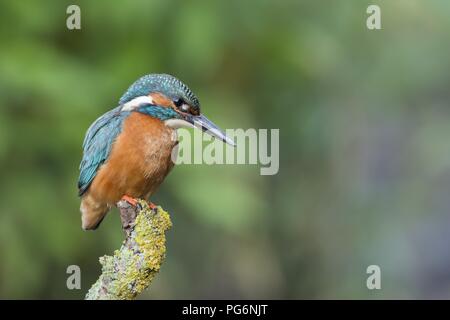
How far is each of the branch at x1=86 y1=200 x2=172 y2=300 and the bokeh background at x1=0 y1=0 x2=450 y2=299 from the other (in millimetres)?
3292

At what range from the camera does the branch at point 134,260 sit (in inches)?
133

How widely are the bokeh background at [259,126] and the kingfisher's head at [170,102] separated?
2.69m

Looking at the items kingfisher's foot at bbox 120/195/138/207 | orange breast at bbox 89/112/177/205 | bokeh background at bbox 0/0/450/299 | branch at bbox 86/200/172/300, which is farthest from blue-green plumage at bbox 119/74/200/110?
bokeh background at bbox 0/0/450/299

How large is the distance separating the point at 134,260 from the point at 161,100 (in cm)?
104

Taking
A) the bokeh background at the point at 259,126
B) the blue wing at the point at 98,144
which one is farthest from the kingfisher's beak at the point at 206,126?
the bokeh background at the point at 259,126

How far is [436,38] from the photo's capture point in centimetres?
937

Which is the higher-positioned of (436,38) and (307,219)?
(436,38)

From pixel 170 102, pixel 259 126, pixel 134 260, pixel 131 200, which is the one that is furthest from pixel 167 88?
pixel 259 126

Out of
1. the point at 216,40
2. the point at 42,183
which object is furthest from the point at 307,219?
the point at 42,183

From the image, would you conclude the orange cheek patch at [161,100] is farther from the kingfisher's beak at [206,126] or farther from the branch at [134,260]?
the branch at [134,260]

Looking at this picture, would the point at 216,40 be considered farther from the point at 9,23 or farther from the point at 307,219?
the point at 307,219

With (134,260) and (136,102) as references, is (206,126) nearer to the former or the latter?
(136,102)
